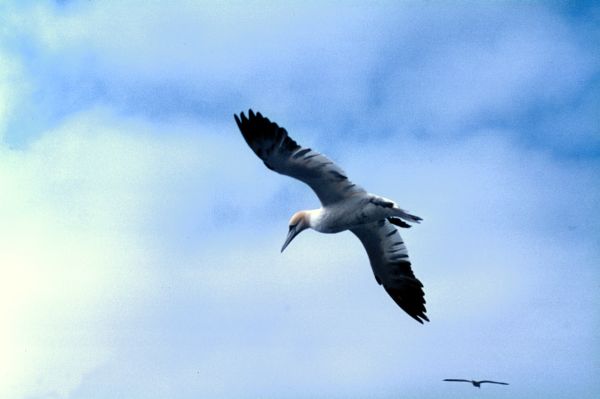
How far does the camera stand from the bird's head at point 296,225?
16.9 meters

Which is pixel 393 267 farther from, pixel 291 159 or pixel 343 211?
pixel 291 159

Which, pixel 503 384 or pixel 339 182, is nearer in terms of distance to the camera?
pixel 339 182

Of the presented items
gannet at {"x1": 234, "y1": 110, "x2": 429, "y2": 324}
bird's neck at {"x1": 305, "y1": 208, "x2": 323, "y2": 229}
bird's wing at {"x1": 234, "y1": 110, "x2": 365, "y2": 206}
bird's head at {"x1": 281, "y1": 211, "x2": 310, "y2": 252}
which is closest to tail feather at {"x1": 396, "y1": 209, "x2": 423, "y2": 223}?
gannet at {"x1": 234, "y1": 110, "x2": 429, "y2": 324}

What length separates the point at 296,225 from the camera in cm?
1695

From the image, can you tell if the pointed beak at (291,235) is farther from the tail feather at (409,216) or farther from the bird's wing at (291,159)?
the tail feather at (409,216)

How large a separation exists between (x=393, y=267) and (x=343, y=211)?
2707 mm

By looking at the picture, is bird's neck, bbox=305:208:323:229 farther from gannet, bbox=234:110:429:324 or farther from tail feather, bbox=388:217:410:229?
tail feather, bbox=388:217:410:229

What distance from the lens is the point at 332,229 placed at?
16109mm

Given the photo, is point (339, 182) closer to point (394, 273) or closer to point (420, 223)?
point (420, 223)

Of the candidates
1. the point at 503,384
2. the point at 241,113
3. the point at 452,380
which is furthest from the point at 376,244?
the point at 452,380

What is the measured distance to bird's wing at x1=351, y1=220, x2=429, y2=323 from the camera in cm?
1720

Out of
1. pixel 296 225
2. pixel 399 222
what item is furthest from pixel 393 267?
pixel 296 225

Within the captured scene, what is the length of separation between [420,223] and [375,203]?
1079 mm

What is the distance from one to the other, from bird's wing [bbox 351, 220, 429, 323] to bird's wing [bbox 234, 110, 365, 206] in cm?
184
